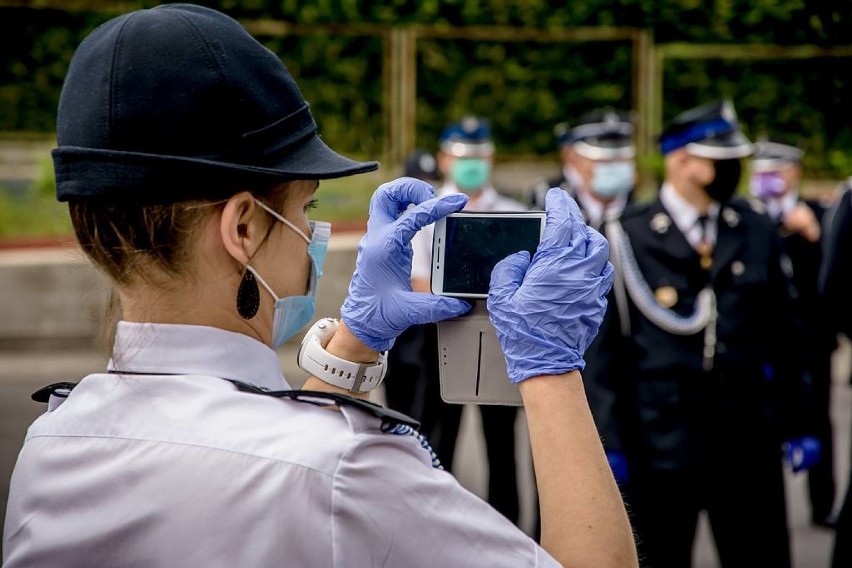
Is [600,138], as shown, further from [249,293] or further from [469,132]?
[249,293]

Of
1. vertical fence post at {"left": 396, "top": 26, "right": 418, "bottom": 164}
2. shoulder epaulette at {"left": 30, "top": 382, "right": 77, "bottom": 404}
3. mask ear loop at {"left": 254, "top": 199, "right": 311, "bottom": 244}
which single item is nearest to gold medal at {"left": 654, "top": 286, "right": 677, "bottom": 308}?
mask ear loop at {"left": 254, "top": 199, "right": 311, "bottom": 244}

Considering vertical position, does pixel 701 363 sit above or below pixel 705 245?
below

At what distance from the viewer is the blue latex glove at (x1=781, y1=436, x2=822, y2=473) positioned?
4.48 metres

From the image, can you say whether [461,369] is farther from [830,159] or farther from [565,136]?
[565,136]

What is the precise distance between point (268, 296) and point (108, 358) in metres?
0.23

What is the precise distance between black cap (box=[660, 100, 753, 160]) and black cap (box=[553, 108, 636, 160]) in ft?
9.50

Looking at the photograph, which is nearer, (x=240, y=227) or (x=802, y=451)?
(x=240, y=227)

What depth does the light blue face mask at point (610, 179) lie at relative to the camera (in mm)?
7680

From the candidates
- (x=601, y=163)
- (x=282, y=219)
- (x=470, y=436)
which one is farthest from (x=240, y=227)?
(x=470, y=436)

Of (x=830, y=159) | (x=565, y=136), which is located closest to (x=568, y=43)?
(x=830, y=159)

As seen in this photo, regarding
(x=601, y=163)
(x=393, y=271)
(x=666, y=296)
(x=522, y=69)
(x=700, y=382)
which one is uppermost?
(x=522, y=69)

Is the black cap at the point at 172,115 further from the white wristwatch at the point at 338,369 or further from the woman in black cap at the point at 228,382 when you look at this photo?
the white wristwatch at the point at 338,369

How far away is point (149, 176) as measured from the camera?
1.53 m

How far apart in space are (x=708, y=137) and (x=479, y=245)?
301 centimetres
